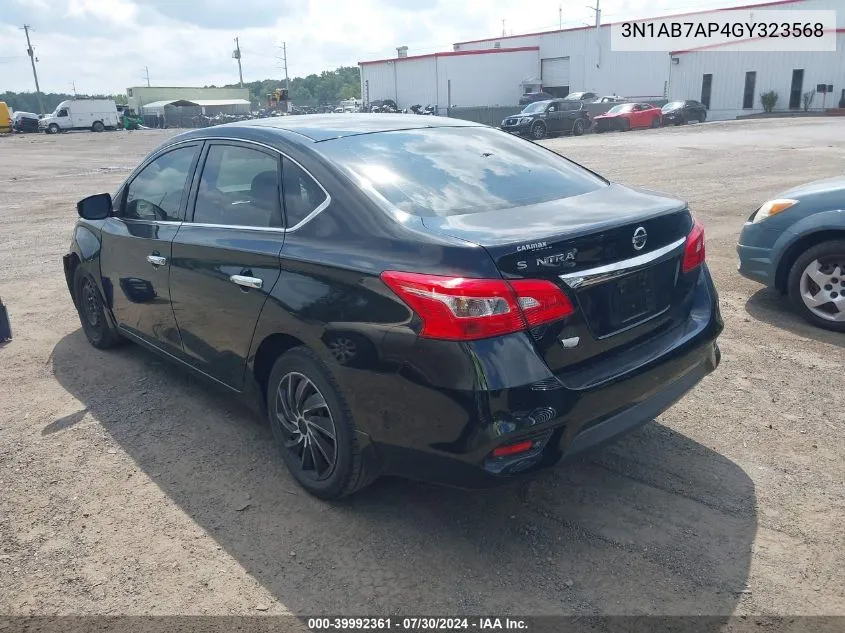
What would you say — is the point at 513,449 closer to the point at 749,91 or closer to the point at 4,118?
the point at 749,91

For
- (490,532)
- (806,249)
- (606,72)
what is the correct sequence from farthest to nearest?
(606,72)
(806,249)
(490,532)

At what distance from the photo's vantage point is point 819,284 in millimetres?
5234

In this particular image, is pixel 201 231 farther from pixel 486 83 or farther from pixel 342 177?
pixel 486 83

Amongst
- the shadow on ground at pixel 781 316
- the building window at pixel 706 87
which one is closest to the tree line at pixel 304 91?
the building window at pixel 706 87

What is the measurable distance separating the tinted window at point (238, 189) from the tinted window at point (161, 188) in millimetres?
249

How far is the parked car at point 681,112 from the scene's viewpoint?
117 feet

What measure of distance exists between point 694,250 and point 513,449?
1.45m

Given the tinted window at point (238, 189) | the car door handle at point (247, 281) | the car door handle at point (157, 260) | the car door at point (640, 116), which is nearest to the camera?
the car door handle at point (247, 281)

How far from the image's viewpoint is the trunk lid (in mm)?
2625

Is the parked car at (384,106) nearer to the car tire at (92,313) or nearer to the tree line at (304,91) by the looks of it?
the car tire at (92,313)

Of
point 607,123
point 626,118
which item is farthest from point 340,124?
point 626,118

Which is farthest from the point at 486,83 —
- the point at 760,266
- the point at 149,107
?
the point at 760,266

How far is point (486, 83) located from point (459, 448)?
56189 millimetres

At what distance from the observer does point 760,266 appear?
18.2 ft
